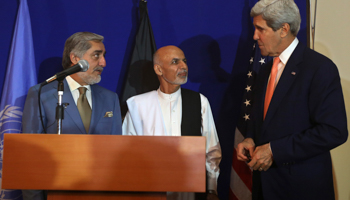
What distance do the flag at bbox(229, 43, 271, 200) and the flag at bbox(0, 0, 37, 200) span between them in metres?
2.14

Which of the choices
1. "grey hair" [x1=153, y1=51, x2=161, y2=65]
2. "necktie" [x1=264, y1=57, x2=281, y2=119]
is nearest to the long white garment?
"grey hair" [x1=153, y1=51, x2=161, y2=65]

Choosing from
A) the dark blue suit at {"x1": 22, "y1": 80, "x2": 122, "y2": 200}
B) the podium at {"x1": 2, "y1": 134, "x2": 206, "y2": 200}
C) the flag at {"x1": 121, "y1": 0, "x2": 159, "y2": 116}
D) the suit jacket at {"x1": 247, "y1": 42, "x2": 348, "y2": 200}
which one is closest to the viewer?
the podium at {"x1": 2, "y1": 134, "x2": 206, "y2": 200}

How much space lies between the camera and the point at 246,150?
2.22m

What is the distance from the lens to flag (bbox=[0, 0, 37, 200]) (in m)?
3.21

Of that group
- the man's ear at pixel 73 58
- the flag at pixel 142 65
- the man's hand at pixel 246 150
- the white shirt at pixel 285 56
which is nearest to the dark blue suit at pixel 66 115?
the man's ear at pixel 73 58

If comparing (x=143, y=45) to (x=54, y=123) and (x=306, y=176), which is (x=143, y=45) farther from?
(x=306, y=176)

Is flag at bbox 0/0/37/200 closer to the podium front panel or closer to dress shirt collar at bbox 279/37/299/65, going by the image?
the podium front panel

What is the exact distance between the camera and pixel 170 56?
322 centimetres

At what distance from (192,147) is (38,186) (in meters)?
0.77

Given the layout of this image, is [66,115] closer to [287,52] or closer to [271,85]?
[271,85]

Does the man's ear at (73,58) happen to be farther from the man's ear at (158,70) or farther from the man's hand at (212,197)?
the man's hand at (212,197)

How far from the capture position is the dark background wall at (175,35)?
369 cm

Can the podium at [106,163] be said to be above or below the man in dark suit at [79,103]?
below

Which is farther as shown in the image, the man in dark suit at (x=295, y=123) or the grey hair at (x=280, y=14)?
the grey hair at (x=280, y=14)
